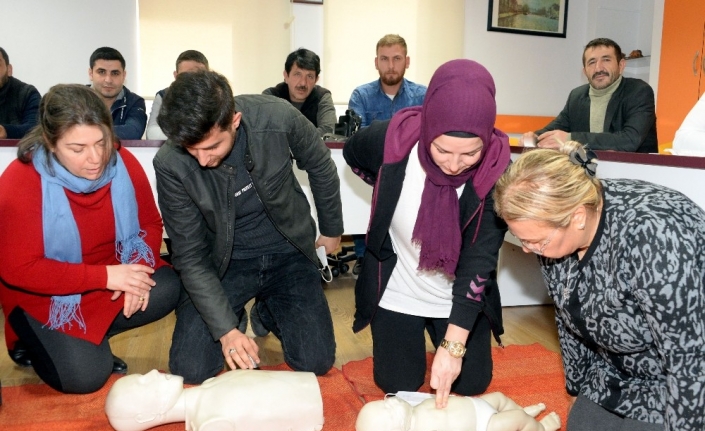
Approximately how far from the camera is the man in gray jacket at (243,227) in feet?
5.47

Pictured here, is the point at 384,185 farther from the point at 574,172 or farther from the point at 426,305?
the point at 574,172

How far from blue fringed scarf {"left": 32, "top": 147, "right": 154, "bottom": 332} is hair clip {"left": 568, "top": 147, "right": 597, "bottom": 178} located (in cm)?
136

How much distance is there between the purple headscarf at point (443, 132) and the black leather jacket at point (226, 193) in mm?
411

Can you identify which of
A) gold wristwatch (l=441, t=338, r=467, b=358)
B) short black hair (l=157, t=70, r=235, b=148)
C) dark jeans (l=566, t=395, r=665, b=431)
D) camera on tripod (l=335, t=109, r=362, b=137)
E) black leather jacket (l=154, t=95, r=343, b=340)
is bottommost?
dark jeans (l=566, t=395, r=665, b=431)

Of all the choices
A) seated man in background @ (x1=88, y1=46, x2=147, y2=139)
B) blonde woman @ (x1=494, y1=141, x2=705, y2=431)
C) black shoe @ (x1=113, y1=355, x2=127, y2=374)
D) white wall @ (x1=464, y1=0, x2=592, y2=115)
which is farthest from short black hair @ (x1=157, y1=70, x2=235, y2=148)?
white wall @ (x1=464, y1=0, x2=592, y2=115)

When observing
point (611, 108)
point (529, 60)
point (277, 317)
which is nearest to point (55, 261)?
point (277, 317)

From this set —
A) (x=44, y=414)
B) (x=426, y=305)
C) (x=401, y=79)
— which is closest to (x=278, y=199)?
(x=426, y=305)

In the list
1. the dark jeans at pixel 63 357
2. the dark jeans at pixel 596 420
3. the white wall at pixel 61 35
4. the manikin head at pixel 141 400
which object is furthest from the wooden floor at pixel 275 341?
the white wall at pixel 61 35

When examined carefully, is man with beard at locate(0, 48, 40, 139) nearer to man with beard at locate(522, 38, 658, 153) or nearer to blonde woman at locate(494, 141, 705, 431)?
man with beard at locate(522, 38, 658, 153)

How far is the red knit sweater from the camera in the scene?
1743mm

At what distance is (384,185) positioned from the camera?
1.59 metres

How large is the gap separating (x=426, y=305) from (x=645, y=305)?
30.4 inches

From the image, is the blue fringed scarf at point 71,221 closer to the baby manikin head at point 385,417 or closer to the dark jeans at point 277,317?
the dark jeans at point 277,317

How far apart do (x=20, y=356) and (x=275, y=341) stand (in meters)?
0.91
